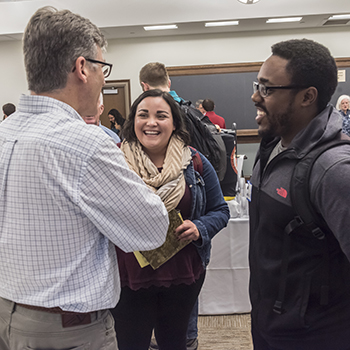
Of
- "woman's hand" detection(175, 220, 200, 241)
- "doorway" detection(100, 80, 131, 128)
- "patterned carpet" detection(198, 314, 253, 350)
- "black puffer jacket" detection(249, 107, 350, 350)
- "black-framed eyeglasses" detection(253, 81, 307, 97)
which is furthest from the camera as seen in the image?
"doorway" detection(100, 80, 131, 128)

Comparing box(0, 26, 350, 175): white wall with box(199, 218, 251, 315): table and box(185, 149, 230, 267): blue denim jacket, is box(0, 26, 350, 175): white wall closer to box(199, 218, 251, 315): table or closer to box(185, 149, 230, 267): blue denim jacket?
box(199, 218, 251, 315): table

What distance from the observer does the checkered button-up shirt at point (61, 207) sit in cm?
84

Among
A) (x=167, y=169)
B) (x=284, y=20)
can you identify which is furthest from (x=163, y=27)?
(x=167, y=169)

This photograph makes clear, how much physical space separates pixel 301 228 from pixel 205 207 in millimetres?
693

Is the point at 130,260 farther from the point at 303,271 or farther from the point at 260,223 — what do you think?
the point at 303,271

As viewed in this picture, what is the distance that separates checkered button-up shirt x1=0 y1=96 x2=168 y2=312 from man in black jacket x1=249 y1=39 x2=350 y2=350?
0.43 m

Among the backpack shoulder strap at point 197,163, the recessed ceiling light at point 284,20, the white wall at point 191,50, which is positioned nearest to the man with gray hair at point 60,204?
the backpack shoulder strap at point 197,163

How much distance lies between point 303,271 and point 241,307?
1816 millimetres

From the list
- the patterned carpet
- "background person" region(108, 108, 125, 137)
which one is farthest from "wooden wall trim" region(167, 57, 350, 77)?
the patterned carpet

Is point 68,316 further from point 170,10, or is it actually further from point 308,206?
point 170,10

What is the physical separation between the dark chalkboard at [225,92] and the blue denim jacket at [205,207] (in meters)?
6.02

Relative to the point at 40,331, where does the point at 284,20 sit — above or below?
above

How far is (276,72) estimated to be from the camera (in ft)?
3.69

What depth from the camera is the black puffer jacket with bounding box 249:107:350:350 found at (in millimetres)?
1001
